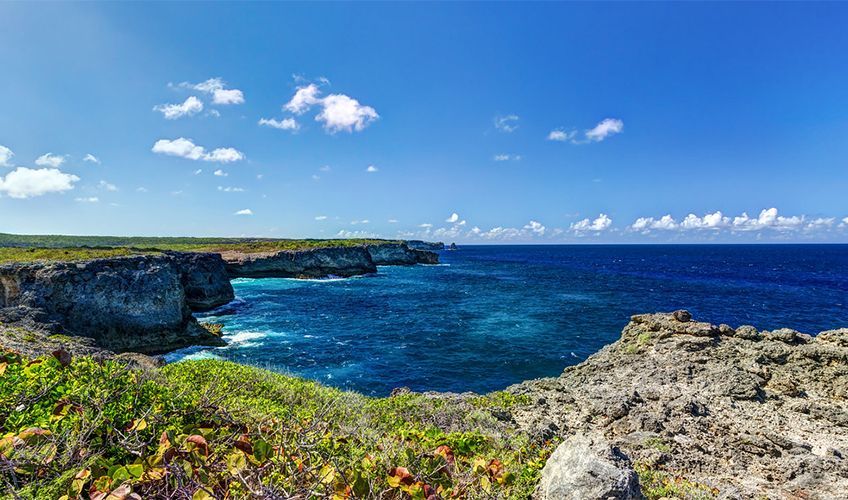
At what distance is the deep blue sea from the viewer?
26.7 m

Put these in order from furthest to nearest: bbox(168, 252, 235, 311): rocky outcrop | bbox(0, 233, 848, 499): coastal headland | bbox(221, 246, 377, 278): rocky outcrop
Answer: bbox(221, 246, 377, 278): rocky outcrop, bbox(168, 252, 235, 311): rocky outcrop, bbox(0, 233, 848, 499): coastal headland

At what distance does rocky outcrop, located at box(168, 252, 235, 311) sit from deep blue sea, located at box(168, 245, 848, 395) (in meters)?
2.75

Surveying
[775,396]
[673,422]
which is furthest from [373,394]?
[775,396]

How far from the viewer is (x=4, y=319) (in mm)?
18594

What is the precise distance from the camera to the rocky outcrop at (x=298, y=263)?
81438 mm

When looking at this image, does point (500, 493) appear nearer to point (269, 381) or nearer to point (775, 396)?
point (269, 381)

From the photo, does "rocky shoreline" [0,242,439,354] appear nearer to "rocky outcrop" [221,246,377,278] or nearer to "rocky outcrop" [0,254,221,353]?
"rocky outcrop" [0,254,221,353]

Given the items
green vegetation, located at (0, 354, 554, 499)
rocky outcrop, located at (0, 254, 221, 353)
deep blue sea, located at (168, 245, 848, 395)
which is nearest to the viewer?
green vegetation, located at (0, 354, 554, 499)

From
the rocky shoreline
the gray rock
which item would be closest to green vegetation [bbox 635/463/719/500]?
the gray rock

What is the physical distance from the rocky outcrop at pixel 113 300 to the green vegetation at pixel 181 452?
27.0 m

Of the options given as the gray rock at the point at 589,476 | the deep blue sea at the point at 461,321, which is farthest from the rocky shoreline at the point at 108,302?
the gray rock at the point at 589,476

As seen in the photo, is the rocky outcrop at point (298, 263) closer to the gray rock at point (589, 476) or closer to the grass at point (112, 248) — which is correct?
the grass at point (112, 248)

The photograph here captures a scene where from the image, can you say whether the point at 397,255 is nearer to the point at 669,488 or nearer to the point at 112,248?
the point at 112,248

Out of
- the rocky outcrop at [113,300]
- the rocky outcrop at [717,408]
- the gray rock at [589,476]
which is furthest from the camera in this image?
the rocky outcrop at [113,300]
